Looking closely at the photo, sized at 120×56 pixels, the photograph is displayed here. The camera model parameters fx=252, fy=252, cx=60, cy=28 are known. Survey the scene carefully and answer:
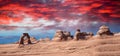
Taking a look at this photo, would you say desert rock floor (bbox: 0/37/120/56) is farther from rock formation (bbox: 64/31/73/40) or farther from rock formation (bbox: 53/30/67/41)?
rock formation (bbox: 64/31/73/40)

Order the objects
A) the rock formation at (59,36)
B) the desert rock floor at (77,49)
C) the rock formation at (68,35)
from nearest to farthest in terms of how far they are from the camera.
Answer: the desert rock floor at (77,49)
the rock formation at (59,36)
the rock formation at (68,35)

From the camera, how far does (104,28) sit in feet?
145

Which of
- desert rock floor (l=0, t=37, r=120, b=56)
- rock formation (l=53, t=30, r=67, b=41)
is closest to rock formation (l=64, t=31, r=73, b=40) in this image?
rock formation (l=53, t=30, r=67, b=41)

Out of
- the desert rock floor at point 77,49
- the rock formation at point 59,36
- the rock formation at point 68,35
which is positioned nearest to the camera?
the desert rock floor at point 77,49

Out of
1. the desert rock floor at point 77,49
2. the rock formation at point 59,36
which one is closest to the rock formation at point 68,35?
the rock formation at point 59,36

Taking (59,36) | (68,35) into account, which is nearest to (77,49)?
(59,36)

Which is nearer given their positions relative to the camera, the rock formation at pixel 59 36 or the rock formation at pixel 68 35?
the rock formation at pixel 59 36

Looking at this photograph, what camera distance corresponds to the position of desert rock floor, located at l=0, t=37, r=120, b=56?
32.5 meters

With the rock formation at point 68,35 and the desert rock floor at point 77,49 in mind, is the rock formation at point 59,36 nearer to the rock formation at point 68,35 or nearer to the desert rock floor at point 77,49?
the rock formation at point 68,35

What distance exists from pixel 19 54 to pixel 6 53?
4406mm

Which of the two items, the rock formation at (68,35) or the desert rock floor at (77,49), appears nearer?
the desert rock floor at (77,49)

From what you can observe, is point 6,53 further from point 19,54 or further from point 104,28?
point 104,28

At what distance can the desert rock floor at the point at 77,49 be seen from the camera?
32.5m

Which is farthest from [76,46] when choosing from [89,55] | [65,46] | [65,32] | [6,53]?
[65,32]
